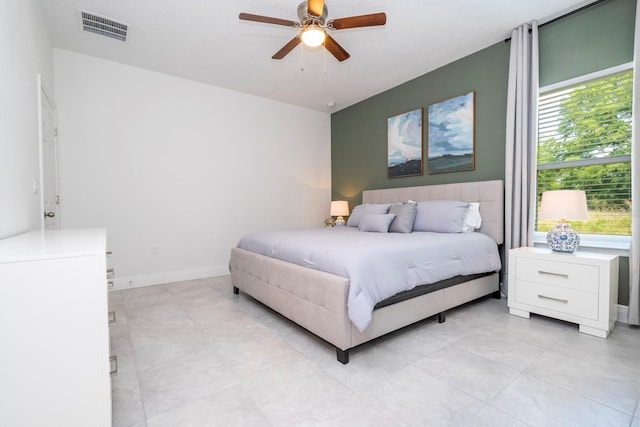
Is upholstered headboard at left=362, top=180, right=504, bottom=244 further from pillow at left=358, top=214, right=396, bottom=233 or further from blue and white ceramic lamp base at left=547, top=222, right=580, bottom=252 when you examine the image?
pillow at left=358, top=214, right=396, bottom=233

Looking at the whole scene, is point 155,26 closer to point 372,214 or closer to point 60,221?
point 60,221

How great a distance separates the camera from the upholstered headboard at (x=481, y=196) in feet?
10.7

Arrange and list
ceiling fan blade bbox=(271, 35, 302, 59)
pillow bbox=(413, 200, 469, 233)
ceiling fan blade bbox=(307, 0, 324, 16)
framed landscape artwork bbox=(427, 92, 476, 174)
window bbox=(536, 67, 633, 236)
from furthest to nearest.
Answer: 1. framed landscape artwork bbox=(427, 92, 476, 174)
2. pillow bbox=(413, 200, 469, 233)
3. window bbox=(536, 67, 633, 236)
4. ceiling fan blade bbox=(271, 35, 302, 59)
5. ceiling fan blade bbox=(307, 0, 324, 16)

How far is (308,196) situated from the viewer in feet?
17.9

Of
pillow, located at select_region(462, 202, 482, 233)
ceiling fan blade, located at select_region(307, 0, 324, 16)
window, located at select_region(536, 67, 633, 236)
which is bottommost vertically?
pillow, located at select_region(462, 202, 482, 233)

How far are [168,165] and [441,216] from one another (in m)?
3.51

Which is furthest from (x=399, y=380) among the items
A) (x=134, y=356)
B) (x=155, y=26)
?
(x=155, y=26)

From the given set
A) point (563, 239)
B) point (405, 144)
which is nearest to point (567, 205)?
point (563, 239)

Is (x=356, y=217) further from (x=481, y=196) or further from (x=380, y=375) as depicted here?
(x=380, y=375)

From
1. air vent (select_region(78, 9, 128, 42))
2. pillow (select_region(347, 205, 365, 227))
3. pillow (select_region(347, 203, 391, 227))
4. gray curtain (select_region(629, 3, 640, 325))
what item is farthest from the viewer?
pillow (select_region(347, 205, 365, 227))

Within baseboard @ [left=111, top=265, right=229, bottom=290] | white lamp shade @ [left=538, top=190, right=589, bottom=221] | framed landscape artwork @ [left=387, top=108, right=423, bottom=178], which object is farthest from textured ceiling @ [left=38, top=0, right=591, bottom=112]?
baseboard @ [left=111, top=265, right=229, bottom=290]

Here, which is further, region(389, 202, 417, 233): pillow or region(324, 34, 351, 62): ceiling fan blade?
region(389, 202, 417, 233): pillow

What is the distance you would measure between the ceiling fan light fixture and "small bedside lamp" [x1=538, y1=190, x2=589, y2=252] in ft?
7.40

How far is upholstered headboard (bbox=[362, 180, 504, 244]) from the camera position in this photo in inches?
129
